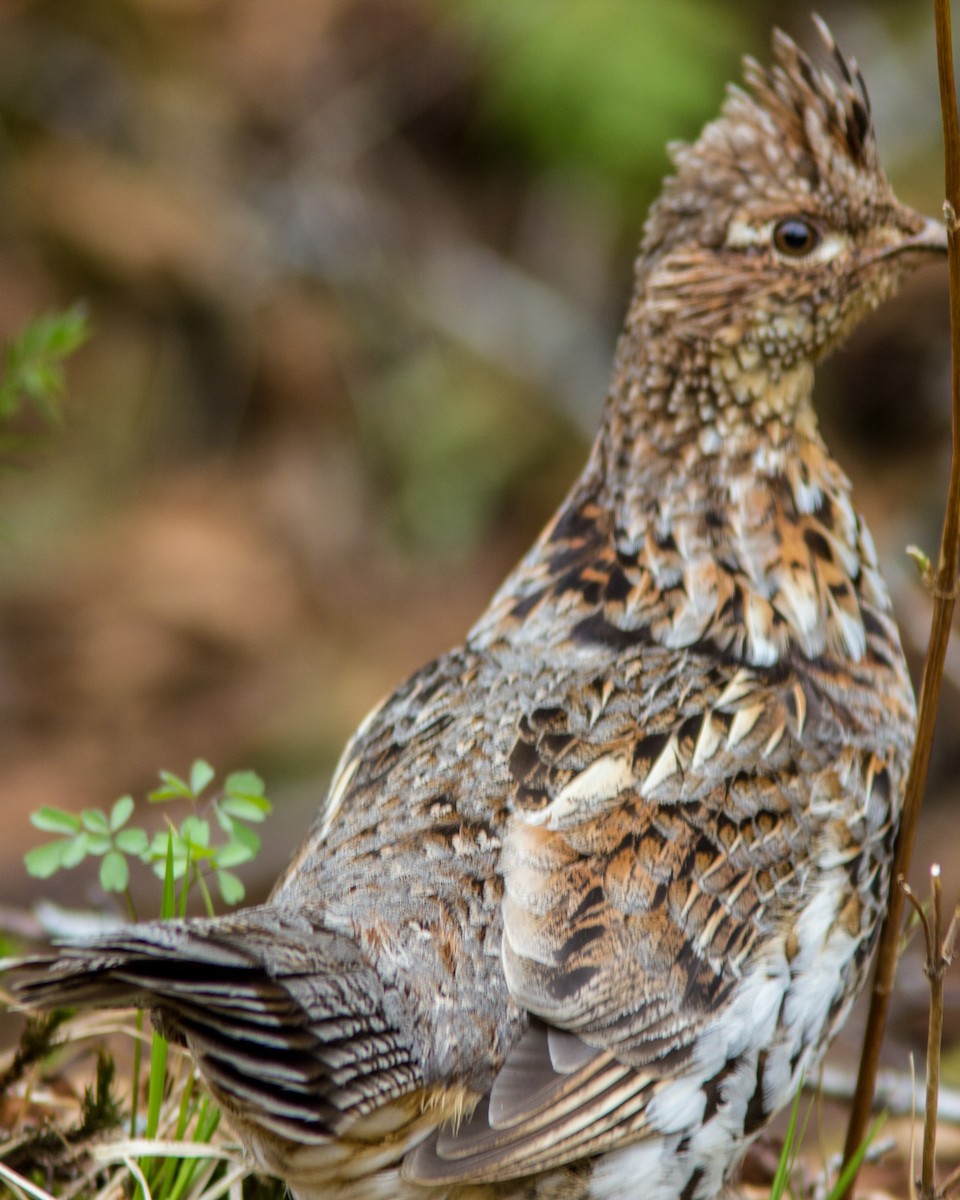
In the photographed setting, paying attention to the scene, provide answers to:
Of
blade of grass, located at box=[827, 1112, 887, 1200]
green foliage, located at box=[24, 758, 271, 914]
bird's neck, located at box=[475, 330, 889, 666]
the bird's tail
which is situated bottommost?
blade of grass, located at box=[827, 1112, 887, 1200]

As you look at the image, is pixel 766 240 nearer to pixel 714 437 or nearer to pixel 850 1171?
pixel 714 437

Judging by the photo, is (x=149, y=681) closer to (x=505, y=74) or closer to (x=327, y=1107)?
(x=505, y=74)

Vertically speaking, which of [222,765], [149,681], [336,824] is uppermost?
[149,681]

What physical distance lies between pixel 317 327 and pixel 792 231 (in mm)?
5682

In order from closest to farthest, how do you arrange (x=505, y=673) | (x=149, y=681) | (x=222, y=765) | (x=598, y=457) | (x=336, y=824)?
(x=336, y=824), (x=505, y=673), (x=598, y=457), (x=222, y=765), (x=149, y=681)

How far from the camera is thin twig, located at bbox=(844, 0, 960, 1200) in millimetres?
2623

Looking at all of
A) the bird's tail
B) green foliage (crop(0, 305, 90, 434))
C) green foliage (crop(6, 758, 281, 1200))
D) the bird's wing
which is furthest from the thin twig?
green foliage (crop(0, 305, 90, 434))

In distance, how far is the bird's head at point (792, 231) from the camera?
3.63 meters

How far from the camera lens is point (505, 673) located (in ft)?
11.4

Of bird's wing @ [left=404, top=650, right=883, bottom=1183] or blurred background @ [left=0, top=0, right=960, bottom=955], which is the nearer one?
bird's wing @ [left=404, top=650, right=883, bottom=1183]

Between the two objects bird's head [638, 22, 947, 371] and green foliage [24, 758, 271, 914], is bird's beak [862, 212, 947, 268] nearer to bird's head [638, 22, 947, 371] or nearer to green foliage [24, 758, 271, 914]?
bird's head [638, 22, 947, 371]

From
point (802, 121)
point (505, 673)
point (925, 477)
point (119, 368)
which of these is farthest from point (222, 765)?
point (802, 121)

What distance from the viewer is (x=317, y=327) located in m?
9.02

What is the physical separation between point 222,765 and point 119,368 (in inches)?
112
